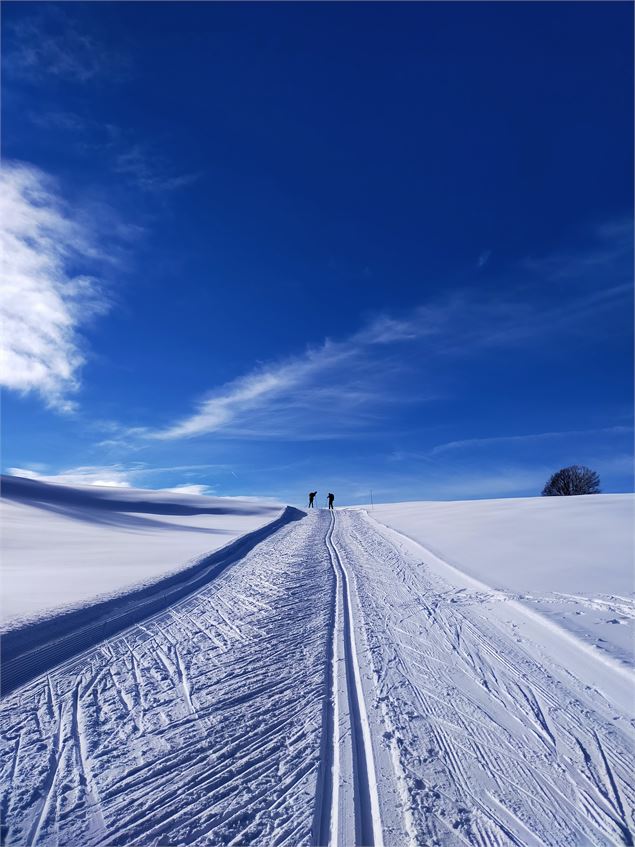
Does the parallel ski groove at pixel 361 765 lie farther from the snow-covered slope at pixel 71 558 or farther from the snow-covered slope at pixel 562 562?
the snow-covered slope at pixel 71 558

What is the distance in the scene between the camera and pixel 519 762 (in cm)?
290

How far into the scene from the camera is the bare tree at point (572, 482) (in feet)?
148

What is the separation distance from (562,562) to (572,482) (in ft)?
143

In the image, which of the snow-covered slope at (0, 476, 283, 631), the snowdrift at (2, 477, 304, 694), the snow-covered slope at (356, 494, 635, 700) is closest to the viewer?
the snowdrift at (2, 477, 304, 694)

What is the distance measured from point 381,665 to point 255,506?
37707mm

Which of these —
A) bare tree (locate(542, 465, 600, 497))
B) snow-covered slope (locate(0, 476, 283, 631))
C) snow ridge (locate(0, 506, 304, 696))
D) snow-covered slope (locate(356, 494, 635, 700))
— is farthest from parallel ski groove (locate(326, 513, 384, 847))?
bare tree (locate(542, 465, 600, 497))

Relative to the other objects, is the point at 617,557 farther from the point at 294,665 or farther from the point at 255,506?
the point at 255,506

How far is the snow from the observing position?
211 inches

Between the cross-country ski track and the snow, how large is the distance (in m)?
0.95

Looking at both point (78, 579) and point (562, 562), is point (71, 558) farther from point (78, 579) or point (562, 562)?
point (562, 562)

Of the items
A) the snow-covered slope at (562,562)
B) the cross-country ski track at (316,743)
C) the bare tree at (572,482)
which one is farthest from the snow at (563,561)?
the bare tree at (572,482)

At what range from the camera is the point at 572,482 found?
4591 centimetres

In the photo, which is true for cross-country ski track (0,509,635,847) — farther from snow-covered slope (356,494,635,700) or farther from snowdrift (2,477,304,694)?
snow-covered slope (356,494,635,700)

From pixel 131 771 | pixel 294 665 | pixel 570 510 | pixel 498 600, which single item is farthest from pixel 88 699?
pixel 570 510
